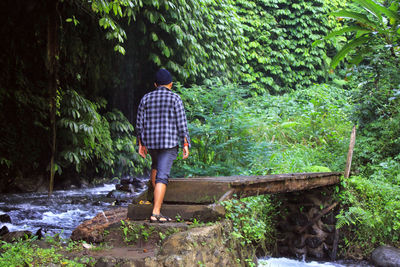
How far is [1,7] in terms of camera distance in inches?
302

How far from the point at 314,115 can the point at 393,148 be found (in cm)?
278

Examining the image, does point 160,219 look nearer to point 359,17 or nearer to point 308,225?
point 308,225

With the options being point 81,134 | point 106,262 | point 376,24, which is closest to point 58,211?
point 81,134

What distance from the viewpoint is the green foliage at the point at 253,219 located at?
4027 millimetres

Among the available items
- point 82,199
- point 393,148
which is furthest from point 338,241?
point 82,199

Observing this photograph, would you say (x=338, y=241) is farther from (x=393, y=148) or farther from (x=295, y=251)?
(x=393, y=148)

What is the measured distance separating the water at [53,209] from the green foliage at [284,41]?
1004 centimetres

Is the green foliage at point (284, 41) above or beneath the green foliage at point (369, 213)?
above

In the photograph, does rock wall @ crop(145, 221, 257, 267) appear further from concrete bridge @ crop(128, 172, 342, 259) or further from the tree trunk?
the tree trunk

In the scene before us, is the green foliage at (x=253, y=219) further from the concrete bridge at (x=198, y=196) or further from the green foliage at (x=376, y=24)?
the green foliage at (x=376, y=24)

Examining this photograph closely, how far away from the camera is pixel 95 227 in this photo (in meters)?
4.61

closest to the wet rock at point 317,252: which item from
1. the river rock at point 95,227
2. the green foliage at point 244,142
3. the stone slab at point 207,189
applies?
the green foliage at point 244,142

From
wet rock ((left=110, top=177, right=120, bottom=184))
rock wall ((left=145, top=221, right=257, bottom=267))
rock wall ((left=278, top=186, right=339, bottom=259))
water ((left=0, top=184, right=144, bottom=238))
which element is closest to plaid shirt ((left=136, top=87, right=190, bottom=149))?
rock wall ((left=145, top=221, right=257, bottom=267))

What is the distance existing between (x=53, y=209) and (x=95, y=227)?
373 centimetres
